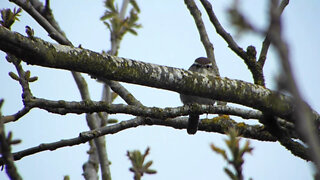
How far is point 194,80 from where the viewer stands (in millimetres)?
3525

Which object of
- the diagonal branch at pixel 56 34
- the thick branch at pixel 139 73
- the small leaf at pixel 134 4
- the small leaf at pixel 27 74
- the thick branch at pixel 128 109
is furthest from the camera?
the small leaf at pixel 134 4

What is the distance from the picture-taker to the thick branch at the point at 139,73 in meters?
2.95

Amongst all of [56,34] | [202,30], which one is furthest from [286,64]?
[202,30]

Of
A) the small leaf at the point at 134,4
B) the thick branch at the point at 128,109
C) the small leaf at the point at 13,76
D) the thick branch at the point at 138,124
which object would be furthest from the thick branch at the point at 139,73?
the small leaf at the point at 134,4

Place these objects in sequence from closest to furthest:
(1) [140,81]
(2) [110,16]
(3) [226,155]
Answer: (3) [226,155] < (1) [140,81] < (2) [110,16]

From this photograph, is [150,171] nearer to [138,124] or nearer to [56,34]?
[138,124]

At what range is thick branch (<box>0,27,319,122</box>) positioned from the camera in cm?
295

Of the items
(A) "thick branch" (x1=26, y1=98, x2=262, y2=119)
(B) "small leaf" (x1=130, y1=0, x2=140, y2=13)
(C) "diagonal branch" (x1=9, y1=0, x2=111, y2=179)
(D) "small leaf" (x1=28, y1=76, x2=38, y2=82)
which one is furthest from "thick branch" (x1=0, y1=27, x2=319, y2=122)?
(B) "small leaf" (x1=130, y1=0, x2=140, y2=13)

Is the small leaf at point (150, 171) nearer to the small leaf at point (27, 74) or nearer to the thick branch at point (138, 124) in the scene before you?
the thick branch at point (138, 124)

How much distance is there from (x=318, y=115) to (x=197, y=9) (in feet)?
8.01

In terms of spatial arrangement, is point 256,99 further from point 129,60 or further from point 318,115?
point 129,60

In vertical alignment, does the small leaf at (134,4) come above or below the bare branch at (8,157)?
above

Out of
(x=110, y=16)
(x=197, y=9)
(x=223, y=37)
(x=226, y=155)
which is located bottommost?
(x=226, y=155)

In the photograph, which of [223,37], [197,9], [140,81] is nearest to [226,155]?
[140,81]
